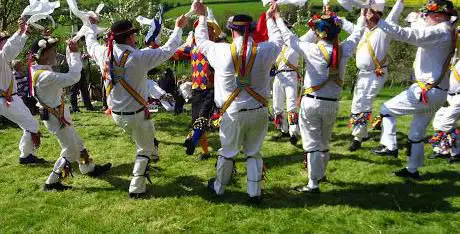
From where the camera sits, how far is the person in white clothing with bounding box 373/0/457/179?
575 centimetres

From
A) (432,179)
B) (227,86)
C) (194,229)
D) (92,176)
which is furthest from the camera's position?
(92,176)

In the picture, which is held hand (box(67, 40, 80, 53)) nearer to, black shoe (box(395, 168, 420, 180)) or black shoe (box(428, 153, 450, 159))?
black shoe (box(395, 168, 420, 180))

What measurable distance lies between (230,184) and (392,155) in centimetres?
284

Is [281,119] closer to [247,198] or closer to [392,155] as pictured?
[392,155]

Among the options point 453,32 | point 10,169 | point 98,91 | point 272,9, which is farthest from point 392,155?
point 98,91

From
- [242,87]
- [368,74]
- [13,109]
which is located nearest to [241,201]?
[242,87]

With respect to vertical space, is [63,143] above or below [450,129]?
above

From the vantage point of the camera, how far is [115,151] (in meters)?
8.53

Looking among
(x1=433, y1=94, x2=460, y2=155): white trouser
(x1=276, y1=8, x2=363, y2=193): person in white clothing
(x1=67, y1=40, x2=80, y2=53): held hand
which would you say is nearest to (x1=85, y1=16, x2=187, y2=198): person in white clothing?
(x1=67, y1=40, x2=80, y2=53): held hand

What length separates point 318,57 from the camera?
18.5 ft

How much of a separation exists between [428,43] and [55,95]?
511 centimetres

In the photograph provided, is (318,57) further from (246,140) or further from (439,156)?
(439,156)

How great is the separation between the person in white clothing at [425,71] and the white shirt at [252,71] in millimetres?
1358

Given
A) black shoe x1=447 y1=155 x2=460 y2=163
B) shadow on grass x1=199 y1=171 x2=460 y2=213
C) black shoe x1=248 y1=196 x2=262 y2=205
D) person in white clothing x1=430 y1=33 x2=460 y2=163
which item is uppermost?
person in white clothing x1=430 y1=33 x2=460 y2=163
